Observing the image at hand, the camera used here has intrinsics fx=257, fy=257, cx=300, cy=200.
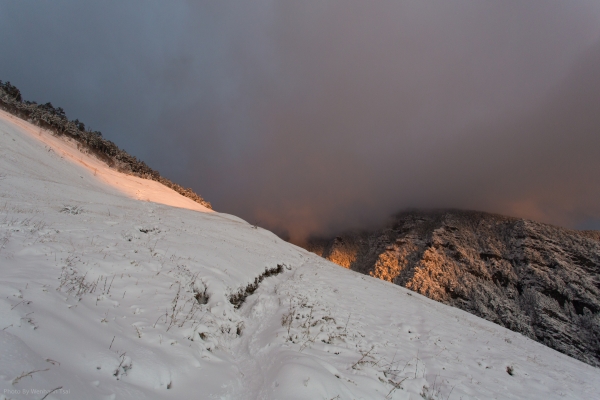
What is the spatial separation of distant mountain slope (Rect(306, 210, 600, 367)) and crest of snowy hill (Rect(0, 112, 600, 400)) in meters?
85.1

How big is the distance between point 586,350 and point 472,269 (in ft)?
111

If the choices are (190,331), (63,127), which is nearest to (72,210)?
(190,331)

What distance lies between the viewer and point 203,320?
706cm

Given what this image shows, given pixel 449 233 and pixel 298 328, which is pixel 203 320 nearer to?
pixel 298 328

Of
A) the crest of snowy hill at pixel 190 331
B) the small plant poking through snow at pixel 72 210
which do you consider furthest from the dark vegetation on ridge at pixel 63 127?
the small plant poking through snow at pixel 72 210

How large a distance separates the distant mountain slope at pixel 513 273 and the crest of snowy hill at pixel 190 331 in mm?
85114

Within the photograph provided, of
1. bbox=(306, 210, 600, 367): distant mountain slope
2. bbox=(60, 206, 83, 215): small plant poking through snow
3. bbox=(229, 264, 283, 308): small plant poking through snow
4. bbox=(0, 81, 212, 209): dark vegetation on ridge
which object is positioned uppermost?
bbox=(306, 210, 600, 367): distant mountain slope

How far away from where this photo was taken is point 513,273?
305 ft

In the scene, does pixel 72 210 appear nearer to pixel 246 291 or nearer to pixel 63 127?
pixel 246 291

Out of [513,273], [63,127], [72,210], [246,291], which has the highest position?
[513,273]

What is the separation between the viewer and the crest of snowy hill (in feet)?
12.6

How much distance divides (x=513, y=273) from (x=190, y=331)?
120 m

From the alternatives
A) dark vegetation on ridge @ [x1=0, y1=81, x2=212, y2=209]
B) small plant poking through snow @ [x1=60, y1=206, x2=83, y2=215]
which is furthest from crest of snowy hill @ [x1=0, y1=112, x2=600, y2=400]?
dark vegetation on ridge @ [x1=0, y1=81, x2=212, y2=209]

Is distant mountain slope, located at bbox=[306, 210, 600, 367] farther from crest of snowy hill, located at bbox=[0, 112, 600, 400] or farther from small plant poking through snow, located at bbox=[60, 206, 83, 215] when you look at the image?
small plant poking through snow, located at bbox=[60, 206, 83, 215]
